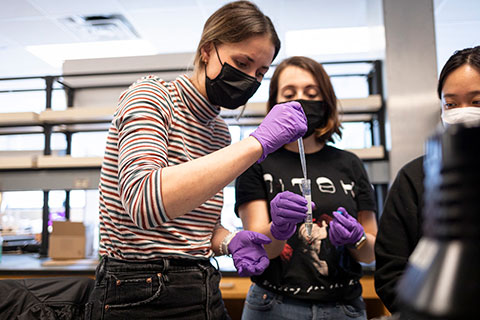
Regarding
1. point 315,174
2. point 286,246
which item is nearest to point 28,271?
point 286,246

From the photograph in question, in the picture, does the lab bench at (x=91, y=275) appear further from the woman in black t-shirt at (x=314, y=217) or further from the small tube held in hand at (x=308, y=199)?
the small tube held in hand at (x=308, y=199)

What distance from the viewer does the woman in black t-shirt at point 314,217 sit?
4.02 feet

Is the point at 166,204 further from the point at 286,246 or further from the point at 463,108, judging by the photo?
the point at 463,108

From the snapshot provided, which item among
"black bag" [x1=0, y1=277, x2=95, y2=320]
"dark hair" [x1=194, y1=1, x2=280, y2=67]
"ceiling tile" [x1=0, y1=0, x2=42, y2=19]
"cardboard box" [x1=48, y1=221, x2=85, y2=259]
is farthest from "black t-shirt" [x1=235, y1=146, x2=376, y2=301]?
"ceiling tile" [x1=0, y1=0, x2=42, y2=19]

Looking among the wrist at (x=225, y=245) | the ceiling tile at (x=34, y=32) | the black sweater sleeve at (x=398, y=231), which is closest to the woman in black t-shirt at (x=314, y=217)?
the wrist at (x=225, y=245)

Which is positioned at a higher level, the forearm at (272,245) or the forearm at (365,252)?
the forearm at (272,245)

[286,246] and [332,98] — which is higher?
[332,98]

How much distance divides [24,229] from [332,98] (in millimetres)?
3381

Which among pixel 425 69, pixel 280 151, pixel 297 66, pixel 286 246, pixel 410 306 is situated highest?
pixel 425 69

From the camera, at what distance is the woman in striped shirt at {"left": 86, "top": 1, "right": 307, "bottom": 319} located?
2.54 feet

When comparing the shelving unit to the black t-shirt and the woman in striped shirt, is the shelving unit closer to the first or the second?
the black t-shirt

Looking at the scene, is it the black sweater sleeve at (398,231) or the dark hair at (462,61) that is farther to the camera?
the dark hair at (462,61)

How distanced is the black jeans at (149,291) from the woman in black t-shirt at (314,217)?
35cm

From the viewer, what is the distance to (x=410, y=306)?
232mm
